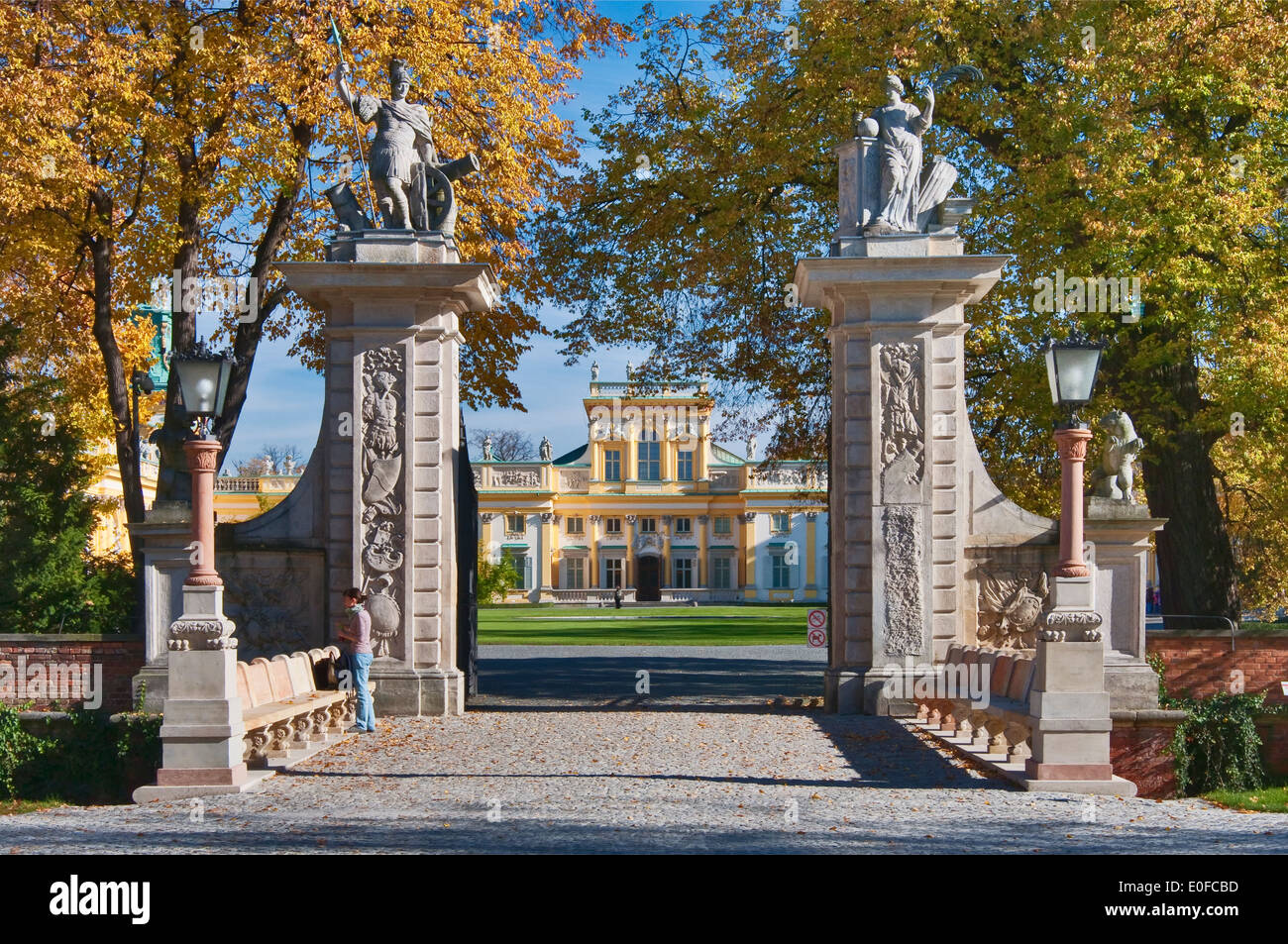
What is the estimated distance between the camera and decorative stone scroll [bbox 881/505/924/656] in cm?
1546

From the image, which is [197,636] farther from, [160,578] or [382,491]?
[382,491]

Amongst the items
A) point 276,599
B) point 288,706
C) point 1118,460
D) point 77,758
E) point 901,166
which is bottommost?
point 77,758

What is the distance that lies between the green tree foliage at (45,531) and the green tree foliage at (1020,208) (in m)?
7.69

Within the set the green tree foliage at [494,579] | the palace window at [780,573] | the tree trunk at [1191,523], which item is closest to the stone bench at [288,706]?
the tree trunk at [1191,523]

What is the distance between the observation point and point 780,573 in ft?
265

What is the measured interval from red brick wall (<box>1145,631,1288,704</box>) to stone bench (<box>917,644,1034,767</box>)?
8.28 ft

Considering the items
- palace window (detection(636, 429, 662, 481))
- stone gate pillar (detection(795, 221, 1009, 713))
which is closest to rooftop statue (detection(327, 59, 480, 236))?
stone gate pillar (detection(795, 221, 1009, 713))

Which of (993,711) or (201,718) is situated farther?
(993,711)

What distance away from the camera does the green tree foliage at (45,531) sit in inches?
740

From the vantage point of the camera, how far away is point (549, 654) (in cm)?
2936

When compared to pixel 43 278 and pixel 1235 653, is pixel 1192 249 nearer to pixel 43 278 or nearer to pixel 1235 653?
pixel 1235 653

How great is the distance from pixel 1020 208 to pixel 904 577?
6220 mm

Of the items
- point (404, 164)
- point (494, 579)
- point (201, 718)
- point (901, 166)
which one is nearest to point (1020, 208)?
point (901, 166)

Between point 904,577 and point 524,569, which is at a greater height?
point 904,577
